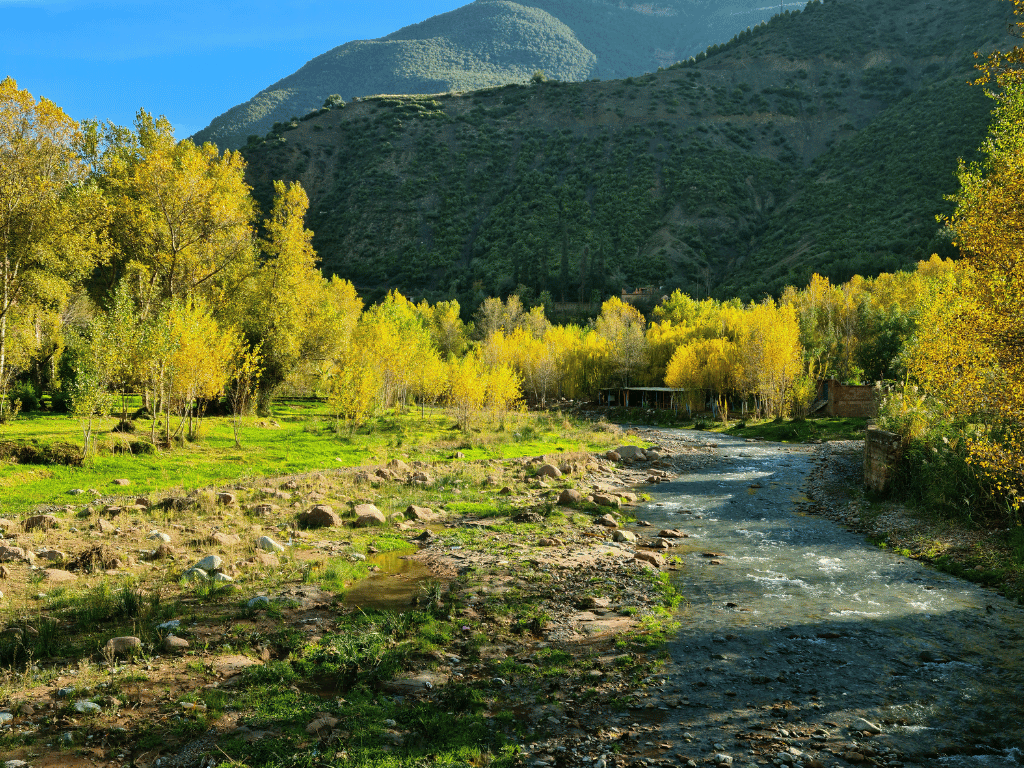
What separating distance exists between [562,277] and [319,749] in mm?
121746

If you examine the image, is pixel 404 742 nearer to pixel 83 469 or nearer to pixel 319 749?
pixel 319 749

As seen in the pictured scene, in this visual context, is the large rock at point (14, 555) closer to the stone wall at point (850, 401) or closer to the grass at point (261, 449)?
the grass at point (261, 449)

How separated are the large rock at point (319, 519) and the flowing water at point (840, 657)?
11449 mm

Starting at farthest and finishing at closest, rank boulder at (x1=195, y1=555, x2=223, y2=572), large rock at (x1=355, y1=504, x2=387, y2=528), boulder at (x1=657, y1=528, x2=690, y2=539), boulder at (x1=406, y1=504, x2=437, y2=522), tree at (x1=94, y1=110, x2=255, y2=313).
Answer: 1. tree at (x1=94, y1=110, x2=255, y2=313)
2. boulder at (x1=406, y1=504, x2=437, y2=522)
3. boulder at (x1=657, y1=528, x2=690, y2=539)
4. large rock at (x1=355, y1=504, x2=387, y2=528)
5. boulder at (x1=195, y1=555, x2=223, y2=572)

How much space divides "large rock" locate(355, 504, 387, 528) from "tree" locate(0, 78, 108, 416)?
2494cm

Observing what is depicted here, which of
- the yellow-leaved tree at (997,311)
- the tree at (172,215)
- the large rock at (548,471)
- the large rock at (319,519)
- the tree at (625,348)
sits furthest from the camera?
the tree at (625,348)

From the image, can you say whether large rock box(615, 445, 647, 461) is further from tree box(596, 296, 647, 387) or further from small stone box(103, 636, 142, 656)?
tree box(596, 296, 647, 387)

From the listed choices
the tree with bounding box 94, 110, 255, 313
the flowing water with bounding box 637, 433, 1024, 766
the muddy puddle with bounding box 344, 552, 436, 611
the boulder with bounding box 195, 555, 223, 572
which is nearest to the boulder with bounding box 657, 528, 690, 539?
the flowing water with bounding box 637, 433, 1024, 766

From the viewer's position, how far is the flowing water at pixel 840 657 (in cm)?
819

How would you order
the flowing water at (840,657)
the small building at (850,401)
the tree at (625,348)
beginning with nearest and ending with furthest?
the flowing water at (840,657) < the small building at (850,401) < the tree at (625,348)

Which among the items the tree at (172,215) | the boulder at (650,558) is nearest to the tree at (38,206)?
the tree at (172,215)

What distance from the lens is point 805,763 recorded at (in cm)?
754

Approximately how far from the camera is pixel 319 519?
1927 centimetres

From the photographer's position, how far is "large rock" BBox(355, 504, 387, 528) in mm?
19875
